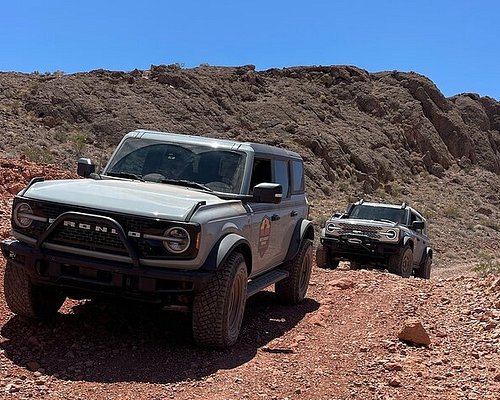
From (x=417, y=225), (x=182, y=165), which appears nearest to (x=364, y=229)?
(x=417, y=225)

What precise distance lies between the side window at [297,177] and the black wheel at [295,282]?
0.67 metres

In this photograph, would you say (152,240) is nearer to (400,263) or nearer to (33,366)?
(33,366)

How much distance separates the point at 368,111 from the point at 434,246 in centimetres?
1869

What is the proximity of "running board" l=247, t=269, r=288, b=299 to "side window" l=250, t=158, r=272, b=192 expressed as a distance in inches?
36.8

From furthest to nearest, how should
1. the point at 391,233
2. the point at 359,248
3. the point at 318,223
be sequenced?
1. the point at 318,223
2. the point at 359,248
3. the point at 391,233

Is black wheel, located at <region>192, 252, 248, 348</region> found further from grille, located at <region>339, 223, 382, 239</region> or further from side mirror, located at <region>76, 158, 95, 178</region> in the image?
grille, located at <region>339, 223, 382, 239</region>

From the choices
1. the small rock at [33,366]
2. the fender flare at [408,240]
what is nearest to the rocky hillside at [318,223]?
the small rock at [33,366]

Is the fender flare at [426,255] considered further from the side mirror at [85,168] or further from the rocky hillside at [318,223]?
the side mirror at [85,168]

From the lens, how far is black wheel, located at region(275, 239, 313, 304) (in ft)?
25.9

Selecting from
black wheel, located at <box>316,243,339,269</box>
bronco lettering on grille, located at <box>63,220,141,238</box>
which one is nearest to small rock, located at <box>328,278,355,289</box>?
black wheel, located at <box>316,243,339,269</box>

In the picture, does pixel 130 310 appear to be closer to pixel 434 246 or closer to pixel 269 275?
pixel 269 275

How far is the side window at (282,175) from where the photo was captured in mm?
7388

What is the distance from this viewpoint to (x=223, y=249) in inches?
209

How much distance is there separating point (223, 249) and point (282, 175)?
8.26ft
